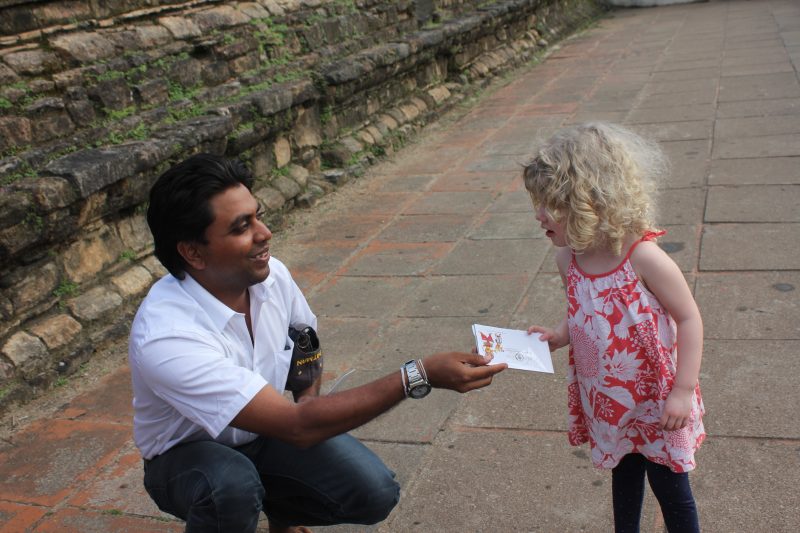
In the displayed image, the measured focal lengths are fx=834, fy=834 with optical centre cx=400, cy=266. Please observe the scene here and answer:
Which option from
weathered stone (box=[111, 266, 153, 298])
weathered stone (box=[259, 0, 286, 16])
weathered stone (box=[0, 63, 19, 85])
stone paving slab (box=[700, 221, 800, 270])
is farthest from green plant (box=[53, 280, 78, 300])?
weathered stone (box=[259, 0, 286, 16])

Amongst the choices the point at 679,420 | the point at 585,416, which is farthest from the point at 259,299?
the point at 679,420

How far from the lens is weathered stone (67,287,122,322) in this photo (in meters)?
4.01

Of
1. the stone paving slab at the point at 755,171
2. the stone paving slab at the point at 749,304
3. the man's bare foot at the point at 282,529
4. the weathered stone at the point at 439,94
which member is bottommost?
the stone paving slab at the point at 755,171

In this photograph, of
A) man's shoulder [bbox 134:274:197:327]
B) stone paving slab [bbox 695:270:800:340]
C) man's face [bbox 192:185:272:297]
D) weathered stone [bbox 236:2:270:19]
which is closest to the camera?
man's shoulder [bbox 134:274:197:327]

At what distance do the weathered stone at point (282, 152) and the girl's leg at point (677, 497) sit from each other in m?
4.37

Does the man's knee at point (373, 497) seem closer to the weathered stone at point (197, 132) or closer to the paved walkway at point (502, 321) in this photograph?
the paved walkway at point (502, 321)

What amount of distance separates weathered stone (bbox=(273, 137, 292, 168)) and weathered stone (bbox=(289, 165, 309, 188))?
72 millimetres

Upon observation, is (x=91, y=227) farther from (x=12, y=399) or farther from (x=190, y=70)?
(x=190, y=70)

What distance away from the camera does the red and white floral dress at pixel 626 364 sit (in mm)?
2100

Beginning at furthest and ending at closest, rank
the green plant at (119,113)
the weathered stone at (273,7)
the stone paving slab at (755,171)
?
the weathered stone at (273,7), the stone paving slab at (755,171), the green plant at (119,113)

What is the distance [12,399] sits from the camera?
11.7 ft

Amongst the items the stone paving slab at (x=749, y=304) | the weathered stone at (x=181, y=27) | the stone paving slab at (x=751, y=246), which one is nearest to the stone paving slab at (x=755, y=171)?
the stone paving slab at (x=751, y=246)

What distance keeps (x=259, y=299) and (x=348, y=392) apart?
46 cm

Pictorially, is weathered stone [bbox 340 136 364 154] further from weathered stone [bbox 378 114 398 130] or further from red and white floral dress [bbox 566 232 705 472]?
red and white floral dress [bbox 566 232 705 472]
